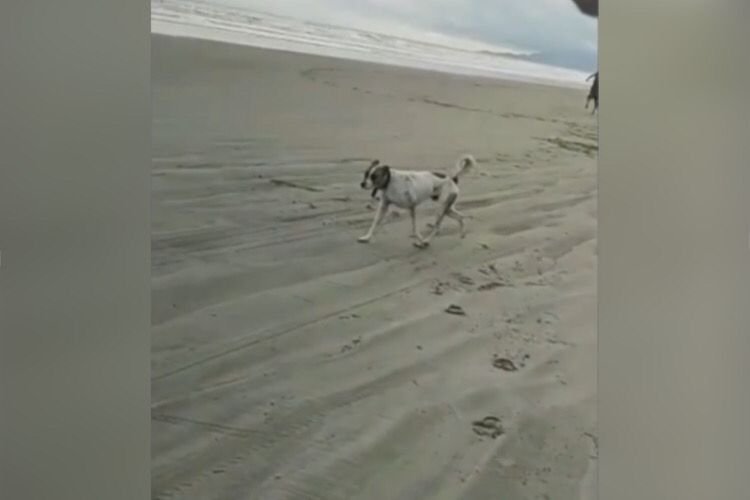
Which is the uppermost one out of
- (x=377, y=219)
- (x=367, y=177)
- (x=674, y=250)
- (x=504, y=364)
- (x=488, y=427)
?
(x=367, y=177)

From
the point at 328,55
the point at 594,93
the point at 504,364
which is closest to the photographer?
the point at 328,55

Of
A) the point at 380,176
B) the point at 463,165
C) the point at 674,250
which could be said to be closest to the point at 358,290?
the point at 380,176

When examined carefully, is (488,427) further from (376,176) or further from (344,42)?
(344,42)

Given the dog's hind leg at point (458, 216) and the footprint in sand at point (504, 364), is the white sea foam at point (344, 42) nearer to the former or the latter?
the dog's hind leg at point (458, 216)

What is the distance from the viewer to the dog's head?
2123mm

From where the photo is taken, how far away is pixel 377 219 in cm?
214

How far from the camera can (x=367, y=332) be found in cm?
211

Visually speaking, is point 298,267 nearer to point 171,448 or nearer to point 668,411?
point 171,448

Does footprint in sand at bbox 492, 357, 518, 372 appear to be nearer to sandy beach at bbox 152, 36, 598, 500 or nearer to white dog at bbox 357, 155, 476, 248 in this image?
sandy beach at bbox 152, 36, 598, 500

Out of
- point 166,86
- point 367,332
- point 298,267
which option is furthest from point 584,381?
point 166,86

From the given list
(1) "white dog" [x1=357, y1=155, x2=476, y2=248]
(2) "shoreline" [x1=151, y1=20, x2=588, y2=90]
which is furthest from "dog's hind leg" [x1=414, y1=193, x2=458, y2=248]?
(2) "shoreline" [x1=151, y1=20, x2=588, y2=90]

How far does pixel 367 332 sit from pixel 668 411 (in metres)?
1.07

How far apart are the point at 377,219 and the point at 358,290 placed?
0.59ft

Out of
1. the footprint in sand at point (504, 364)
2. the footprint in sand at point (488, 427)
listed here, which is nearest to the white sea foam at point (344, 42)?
the footprint in sand at point (504, 364)
